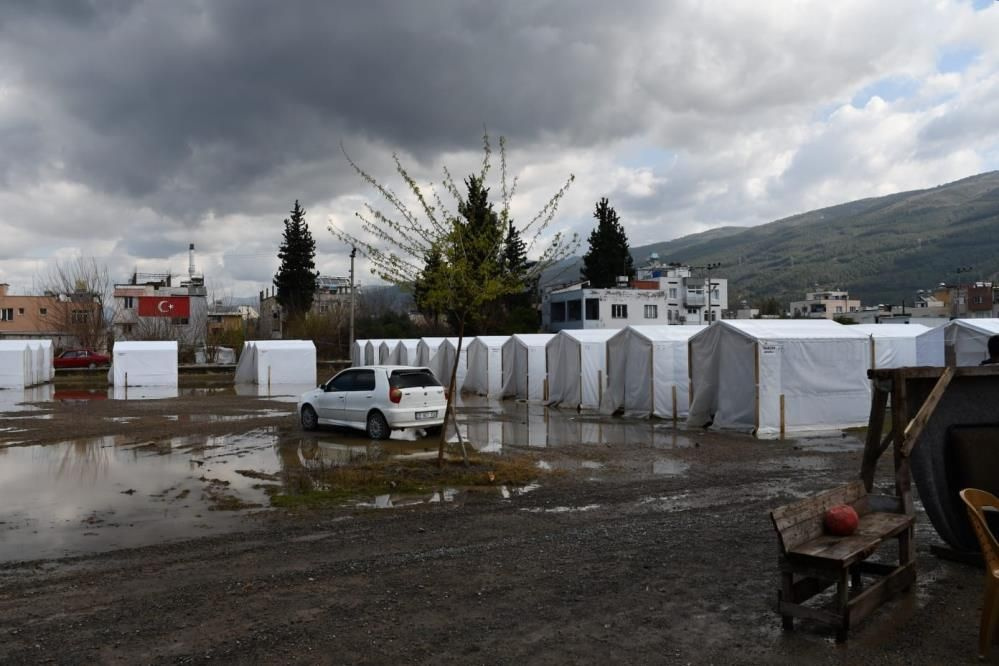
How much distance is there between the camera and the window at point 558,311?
76.0 metres

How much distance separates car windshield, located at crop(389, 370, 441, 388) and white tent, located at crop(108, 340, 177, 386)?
26581 mm

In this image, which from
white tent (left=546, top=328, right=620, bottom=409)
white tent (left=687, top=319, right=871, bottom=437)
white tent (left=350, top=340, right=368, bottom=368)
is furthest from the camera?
white tent (left=350, top=340, right=368, bottom=368)

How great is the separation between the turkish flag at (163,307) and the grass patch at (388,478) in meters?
60.0

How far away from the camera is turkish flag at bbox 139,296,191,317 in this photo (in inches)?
2616

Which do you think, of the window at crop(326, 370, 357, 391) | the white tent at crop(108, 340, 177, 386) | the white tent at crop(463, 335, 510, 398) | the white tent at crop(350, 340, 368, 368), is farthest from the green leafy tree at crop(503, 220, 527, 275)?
the white tent at crop(350, 340, 368, 368)

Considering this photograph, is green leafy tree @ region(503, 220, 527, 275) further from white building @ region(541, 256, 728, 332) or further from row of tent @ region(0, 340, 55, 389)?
white building @ region(541, 256, 728, 332)

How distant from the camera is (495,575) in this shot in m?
6.40

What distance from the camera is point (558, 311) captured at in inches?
3046

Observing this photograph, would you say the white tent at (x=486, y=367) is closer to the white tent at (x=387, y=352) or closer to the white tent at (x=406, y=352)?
the white tent at (x=406, y=352)

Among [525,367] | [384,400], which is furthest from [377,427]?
[525,367]

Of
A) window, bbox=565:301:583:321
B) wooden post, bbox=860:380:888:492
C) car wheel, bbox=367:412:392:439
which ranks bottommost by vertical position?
car wheel, bbox=367:412:392:439

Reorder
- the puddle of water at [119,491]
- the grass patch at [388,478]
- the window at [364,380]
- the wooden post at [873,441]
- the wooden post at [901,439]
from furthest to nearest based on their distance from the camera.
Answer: the window at [364,380], the grass patch at [388,478], the puddle of water at [119,491], the wooden post at [873,441], the wooden post at [901,439]

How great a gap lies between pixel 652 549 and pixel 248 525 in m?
4.51

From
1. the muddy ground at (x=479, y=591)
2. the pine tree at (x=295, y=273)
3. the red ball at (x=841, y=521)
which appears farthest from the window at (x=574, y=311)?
the red ball at (x=841, y=521)
